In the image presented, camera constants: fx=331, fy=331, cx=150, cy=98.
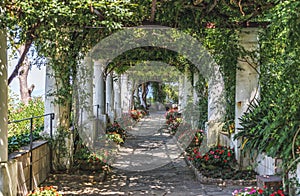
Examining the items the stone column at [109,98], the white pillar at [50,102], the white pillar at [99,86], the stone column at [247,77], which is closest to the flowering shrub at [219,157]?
the stone column at [247,77]

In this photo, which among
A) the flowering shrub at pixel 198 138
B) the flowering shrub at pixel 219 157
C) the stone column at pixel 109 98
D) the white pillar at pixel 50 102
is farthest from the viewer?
the stone column at pixel 109 98

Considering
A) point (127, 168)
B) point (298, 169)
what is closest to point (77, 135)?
point (127, 168)

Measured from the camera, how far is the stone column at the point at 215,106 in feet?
23.0

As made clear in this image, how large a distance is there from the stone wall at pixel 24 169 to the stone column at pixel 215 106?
354 centimetres

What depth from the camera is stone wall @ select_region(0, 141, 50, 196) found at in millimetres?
3389

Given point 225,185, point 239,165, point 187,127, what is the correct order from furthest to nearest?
point 187,127 < point 239,165 < point 225,185

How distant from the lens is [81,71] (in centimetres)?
591

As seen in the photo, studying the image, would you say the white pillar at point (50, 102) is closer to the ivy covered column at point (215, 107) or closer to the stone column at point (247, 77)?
the stone column at point (247, 77)

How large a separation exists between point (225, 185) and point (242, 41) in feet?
7.75

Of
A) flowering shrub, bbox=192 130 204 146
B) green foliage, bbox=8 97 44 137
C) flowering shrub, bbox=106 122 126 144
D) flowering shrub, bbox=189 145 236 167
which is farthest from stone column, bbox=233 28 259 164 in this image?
green foliage, bbox=8 97 44 137

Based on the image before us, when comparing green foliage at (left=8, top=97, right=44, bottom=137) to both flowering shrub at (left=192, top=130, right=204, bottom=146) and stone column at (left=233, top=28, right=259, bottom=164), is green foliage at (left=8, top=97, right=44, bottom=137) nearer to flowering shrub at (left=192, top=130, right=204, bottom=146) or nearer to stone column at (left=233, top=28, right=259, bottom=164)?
flowering shrub at (left=192, top=130, right=204, bottom=146)

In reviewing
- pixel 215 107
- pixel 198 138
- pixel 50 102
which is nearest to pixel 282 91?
pixel 50 102

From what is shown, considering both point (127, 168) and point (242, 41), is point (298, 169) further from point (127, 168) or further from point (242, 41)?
point (127, 168)

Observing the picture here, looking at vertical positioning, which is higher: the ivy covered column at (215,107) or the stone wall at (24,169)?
Answer: the ivy covered column at (215,107)
